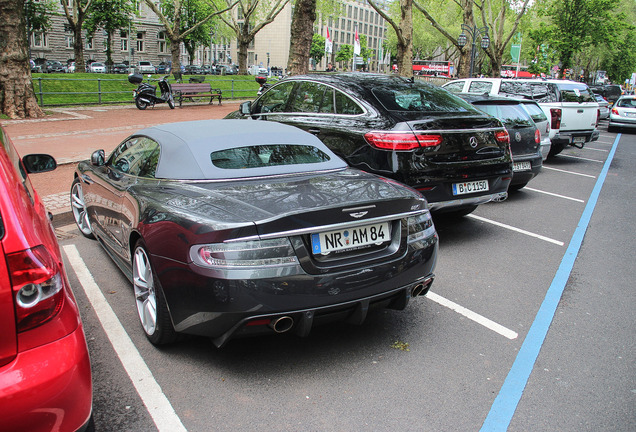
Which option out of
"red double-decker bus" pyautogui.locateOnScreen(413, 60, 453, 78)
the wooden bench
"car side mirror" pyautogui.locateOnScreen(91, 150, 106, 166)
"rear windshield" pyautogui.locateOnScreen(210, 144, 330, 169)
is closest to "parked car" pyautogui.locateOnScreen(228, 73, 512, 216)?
"rear windshield" pyautogui.locateOnScreen(210, 144, 330, 169)

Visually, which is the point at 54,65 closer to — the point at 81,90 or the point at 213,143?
the point at 81,90

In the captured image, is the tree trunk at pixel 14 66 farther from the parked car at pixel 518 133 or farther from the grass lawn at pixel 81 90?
the parked car at pixel 518 133

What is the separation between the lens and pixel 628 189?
10227mm

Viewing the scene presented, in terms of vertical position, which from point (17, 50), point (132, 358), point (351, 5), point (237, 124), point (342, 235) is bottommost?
point (132, 358)

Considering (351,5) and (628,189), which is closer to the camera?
(628,189)

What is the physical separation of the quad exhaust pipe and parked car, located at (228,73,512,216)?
2.59 meters

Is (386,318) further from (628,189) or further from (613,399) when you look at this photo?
(628,189)

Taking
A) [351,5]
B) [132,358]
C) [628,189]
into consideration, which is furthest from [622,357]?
[351,5]

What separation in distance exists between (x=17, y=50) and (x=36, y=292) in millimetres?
14912

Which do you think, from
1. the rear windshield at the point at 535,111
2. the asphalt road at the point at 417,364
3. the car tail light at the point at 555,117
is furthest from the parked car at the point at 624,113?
the asphalt road at the point at 417,364

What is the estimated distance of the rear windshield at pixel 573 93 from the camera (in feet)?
43.2

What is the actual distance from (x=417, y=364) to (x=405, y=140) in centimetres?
249

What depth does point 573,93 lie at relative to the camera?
1327cm

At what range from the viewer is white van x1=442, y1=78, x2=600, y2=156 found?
41.3ft
